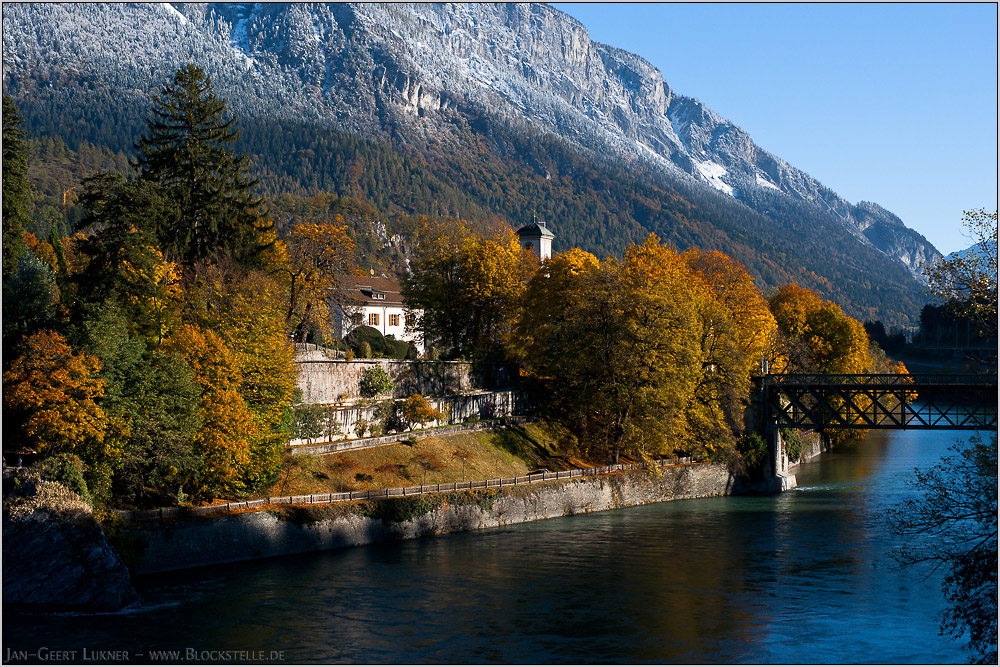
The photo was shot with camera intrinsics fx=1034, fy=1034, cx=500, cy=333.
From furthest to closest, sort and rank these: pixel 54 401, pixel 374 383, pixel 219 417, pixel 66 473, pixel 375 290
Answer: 1. pixel 375 290
2. pixel 374 383
3. pixel 219 417
4. pixel 54 401
5. pixel 66 473

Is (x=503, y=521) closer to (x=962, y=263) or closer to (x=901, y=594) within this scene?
(x=901, y=594)

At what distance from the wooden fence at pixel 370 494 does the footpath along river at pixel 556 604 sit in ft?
9.50

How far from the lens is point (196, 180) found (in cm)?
6569

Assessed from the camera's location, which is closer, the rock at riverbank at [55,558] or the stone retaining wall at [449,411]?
the rock at riverbank at [55,558]

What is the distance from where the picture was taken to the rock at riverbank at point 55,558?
3981cm

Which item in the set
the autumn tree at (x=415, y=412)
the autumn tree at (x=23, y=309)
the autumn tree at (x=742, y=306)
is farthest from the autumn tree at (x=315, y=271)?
the autumn tree at (x=742, y=306)

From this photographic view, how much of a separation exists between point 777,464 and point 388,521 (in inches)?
1303

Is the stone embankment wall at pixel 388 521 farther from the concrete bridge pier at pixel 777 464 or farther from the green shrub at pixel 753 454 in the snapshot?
the concrete bridge pier at pixel 777 464

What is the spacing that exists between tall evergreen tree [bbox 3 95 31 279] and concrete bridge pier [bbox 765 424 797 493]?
51492 mm

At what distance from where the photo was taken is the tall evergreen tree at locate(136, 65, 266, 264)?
64375 millimetres

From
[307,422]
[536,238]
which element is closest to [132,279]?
[307,422]

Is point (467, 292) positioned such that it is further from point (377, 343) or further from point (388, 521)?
point (388, 521)

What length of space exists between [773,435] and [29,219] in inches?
2068

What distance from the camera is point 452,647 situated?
34.8 metres
